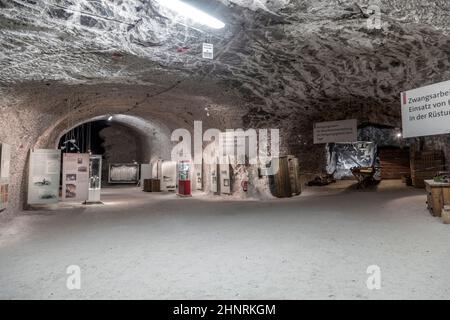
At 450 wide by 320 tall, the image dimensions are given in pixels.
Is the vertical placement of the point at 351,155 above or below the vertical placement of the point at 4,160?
above

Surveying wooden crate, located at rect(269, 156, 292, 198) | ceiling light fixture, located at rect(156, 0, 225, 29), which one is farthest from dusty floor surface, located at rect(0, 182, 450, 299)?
wooden crate, located at rect(269, 156, 292, 198)

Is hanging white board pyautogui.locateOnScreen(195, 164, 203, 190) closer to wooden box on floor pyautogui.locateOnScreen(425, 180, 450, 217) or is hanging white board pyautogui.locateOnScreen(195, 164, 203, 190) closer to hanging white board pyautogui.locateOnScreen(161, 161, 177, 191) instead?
hanging white board pyautogui.locateOnScreen(161, 161, 177, 191)

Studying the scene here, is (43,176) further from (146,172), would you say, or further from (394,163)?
(394,163)

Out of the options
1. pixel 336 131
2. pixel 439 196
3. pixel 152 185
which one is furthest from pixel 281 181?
pixel 152 185

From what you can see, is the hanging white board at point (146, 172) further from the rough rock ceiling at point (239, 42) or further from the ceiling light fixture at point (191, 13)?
the ceiling light fixture at point (191, 13)

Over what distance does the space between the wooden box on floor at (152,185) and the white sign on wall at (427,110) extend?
12873mm

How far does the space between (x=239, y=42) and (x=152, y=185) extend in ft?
39.5

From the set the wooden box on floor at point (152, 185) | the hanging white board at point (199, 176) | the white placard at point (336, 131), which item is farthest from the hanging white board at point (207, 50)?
the wooden box on floor at point (152, 185)

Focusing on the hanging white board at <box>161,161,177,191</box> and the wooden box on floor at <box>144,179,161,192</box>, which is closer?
the hanging white board at <box>161,161,177,191</box>

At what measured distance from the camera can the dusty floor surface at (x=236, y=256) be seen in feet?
9.39

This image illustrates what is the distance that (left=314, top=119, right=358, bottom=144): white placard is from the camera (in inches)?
417

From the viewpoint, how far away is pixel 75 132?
22828 millimetres

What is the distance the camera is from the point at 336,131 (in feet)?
36.6

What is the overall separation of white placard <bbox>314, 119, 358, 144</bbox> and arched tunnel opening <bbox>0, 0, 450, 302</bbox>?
7 centimetres
